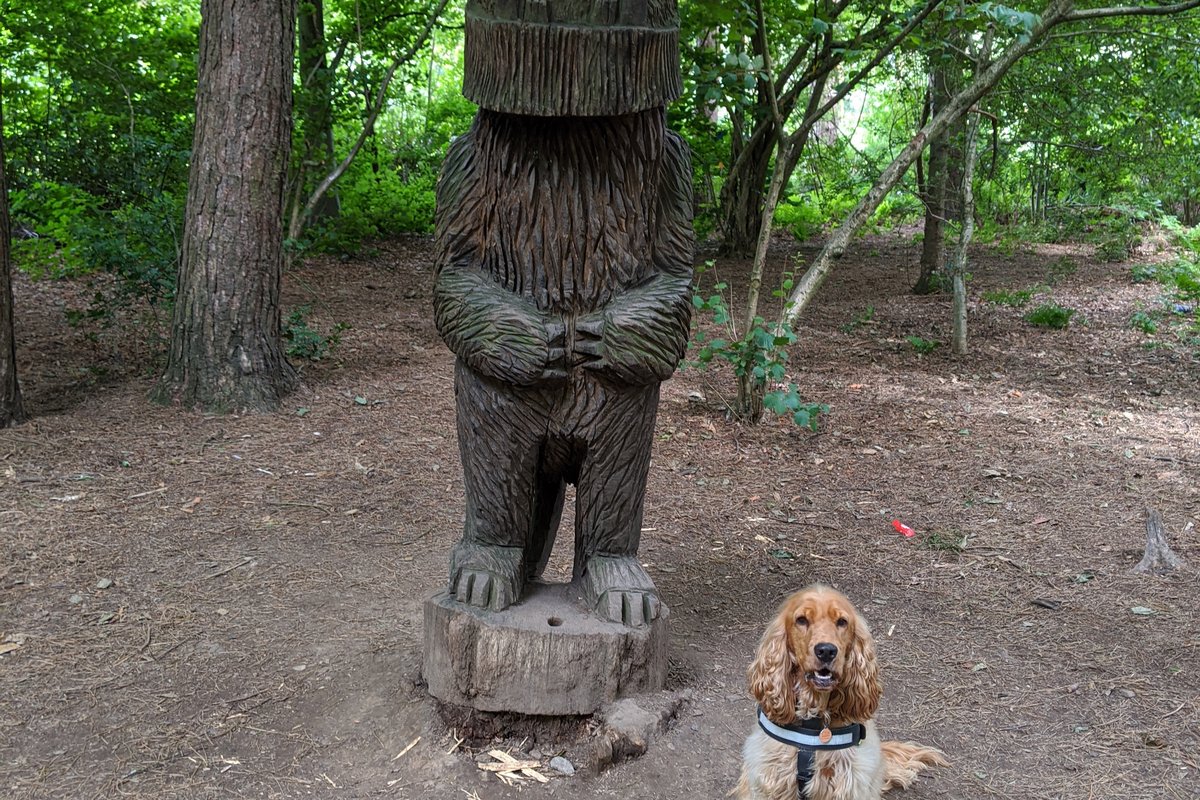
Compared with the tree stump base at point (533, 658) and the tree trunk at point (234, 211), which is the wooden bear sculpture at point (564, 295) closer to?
the tree stump base at point (533, 658)

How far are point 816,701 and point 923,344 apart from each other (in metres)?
7.08

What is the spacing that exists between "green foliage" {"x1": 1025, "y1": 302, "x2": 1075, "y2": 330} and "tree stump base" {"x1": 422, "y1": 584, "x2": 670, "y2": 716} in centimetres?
808

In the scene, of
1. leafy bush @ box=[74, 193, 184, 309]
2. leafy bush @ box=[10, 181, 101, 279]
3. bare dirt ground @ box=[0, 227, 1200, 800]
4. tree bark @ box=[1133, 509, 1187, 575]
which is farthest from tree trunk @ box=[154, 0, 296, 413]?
tree bark @ box=[1133, 509, 1187, 575]

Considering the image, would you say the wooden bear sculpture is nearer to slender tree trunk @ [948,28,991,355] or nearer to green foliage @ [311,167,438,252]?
slender tree trunk @ [948,28,991,355]

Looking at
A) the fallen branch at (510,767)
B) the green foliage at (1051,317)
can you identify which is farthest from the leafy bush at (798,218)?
the fallen branch at (510,767)

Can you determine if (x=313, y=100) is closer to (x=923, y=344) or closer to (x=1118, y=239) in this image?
(x=923, y=344)

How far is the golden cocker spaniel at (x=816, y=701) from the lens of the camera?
244 centimetres

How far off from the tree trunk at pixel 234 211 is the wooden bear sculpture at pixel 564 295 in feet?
12.0

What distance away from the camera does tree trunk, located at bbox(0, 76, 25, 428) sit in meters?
5.71

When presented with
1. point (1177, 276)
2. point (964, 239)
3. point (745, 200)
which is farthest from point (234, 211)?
point (1177, 276)

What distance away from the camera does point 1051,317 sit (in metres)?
9.95

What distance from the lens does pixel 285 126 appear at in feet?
21.0

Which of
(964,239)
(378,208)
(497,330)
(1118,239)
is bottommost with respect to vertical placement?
(497,330)

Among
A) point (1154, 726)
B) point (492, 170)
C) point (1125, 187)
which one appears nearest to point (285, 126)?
point (492, 170)
